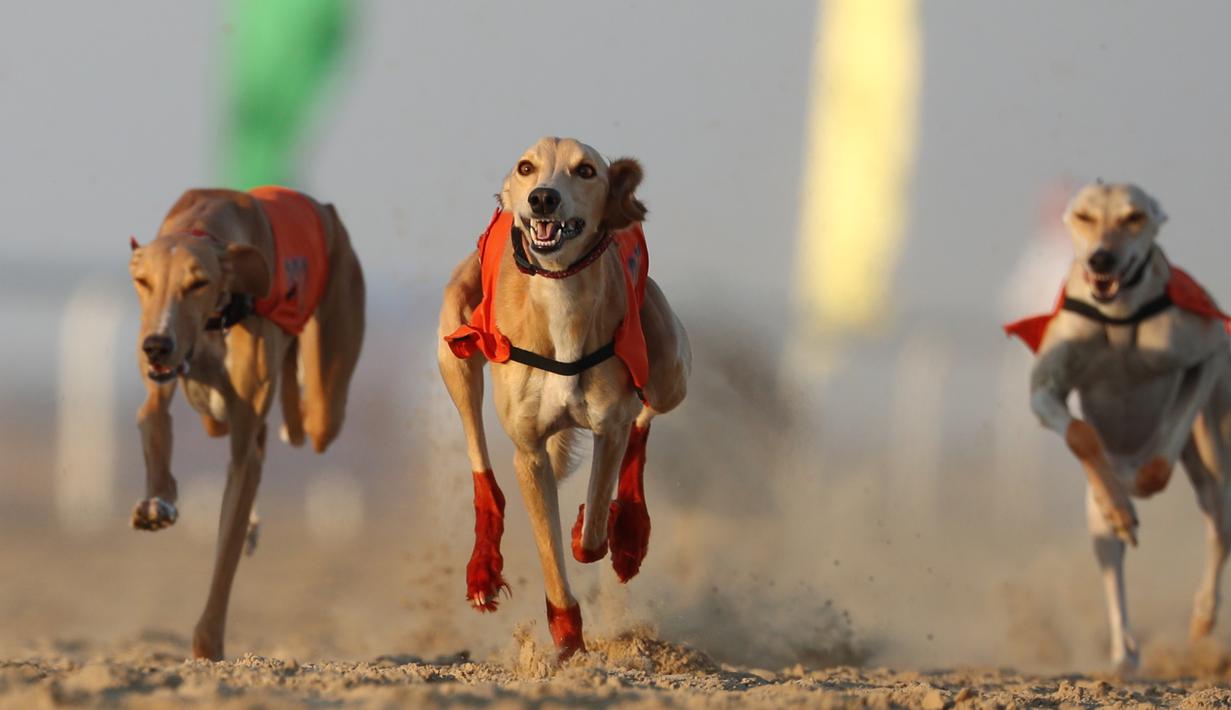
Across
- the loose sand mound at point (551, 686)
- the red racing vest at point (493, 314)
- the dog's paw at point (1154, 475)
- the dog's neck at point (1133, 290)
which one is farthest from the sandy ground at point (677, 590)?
the dog's neck at point (1133, 290)

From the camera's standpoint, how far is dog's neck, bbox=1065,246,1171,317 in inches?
304

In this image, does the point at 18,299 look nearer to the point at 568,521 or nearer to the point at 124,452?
the point at 124,452

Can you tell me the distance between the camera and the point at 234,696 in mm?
4316

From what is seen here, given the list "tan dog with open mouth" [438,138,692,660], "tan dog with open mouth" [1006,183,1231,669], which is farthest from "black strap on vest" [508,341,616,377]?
"tan dog with open mouth" [1006,183,1231,669]

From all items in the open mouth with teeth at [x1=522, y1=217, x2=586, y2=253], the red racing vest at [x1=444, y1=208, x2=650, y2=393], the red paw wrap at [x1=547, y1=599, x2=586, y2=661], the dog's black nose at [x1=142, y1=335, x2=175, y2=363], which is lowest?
the red paw wrap at [x1=547, y1=599, x2=586, y2=661]

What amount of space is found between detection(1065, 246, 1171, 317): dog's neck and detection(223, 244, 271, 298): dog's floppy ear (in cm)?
301

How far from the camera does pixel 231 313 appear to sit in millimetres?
6812

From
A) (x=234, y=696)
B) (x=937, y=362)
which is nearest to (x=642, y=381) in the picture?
(x=234, y=696)

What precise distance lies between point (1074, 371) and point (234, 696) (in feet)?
14.2

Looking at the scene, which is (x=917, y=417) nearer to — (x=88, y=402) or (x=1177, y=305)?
(x=88, y=402)

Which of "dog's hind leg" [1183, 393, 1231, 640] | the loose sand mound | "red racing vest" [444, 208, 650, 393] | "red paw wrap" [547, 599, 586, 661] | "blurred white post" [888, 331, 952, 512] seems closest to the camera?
the loose sand mound

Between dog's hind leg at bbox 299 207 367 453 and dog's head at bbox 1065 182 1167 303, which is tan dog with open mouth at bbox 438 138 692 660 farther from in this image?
dog's head at bbox 1065 182 1167 303

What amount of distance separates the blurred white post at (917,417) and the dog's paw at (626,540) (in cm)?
933

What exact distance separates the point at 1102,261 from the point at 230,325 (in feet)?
10.0
